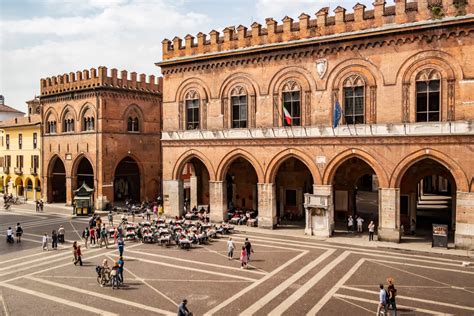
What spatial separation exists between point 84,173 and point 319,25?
30.9 m

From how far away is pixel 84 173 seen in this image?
45562 mm

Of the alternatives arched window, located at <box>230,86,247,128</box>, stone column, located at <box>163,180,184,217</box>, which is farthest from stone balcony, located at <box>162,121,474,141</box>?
stone column, located at <box>163,180,184,217</box>

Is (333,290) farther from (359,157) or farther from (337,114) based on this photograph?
(337,114)

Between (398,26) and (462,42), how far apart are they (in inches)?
144

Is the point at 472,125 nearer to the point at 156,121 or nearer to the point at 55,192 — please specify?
the point at 156,121

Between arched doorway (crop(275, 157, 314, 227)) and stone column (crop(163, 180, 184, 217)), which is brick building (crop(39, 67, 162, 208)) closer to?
stone column (crop(163, 180, 184, 217))

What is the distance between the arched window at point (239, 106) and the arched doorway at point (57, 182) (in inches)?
967

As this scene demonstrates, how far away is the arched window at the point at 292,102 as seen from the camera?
2859 cm

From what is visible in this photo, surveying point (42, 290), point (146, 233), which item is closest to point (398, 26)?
point (146, 233)

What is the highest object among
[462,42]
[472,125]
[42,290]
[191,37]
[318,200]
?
[191,37]

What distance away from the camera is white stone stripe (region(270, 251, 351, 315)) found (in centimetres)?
1532

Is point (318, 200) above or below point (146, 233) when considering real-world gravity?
above

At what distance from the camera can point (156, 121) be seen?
45594 mm

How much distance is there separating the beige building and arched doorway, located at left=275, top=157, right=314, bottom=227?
30.7m
